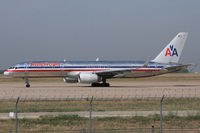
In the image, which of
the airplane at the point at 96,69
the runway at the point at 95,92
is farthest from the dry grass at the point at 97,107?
the airplane at the point at 96,69

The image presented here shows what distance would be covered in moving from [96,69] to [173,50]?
11.0 m

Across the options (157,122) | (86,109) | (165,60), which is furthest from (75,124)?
(165,60)

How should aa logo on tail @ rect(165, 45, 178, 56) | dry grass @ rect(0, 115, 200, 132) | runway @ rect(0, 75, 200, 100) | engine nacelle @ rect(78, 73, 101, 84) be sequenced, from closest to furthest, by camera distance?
dry grass @ rect(0, 115, 200, 132) < runway @ rect(0, 75, 200, 100) < engine nacelle @ rect(78, 73, 101, 84) < aa logo on tail @ rect(165, 45, 178, 56)

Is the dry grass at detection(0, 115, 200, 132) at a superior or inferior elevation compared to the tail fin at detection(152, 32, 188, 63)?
inferior

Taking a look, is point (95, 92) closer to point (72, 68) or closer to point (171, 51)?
point (72, 68)

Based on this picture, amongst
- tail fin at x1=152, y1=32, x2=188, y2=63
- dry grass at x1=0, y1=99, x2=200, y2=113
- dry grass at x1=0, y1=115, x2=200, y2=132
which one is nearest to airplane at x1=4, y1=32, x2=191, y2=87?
tail fin at x1=152, y1=32, x2=188, y2=63

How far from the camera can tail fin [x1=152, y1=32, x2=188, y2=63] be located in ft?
168

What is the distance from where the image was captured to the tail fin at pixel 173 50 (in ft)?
168

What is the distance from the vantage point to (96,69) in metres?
48.9

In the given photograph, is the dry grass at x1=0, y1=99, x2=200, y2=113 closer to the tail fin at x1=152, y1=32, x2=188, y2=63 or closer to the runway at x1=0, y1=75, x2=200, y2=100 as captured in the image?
the runway at x1=0, y1=75, x2=200, y2=100

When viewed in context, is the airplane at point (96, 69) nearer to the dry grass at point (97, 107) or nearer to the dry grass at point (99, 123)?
the dry grass at point (97, 107)

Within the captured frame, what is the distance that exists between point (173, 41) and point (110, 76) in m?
10.5

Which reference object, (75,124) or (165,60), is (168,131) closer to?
(75,124)

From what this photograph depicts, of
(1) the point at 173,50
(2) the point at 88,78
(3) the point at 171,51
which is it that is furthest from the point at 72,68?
(1) the point at 173,50
